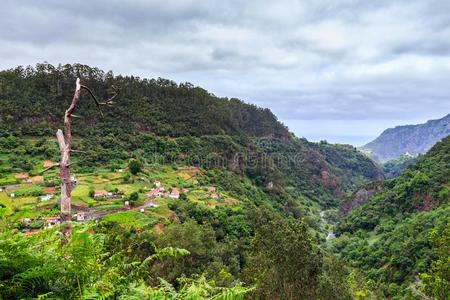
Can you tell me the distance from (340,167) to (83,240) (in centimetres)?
14065

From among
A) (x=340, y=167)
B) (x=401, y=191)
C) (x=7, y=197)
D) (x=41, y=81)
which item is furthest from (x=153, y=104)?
(x=340, y=167)

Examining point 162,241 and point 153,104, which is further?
point 153,104

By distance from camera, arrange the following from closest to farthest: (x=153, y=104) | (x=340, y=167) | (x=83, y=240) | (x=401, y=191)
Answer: (x=83, y=240) → (x=401, y=191) → (x=153, y=104) → (x=340, y=167)

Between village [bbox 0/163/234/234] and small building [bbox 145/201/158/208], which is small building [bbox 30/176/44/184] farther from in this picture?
small building [bbox 145/201/158/208]

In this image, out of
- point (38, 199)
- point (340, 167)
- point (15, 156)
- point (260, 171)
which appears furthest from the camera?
point (340, 167)

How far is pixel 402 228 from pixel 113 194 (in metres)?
32.8

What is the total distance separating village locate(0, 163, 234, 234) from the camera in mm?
36031

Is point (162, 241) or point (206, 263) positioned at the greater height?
point (162, 241)

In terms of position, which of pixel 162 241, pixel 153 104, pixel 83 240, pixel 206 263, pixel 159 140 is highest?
pixel 153 104

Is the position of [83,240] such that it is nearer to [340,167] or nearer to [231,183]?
[231,183]

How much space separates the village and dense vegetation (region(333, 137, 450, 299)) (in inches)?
710

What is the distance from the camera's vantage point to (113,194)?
1641 inches

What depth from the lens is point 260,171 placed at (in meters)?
75.1

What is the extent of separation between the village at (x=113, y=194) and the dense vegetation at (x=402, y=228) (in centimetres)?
1803
